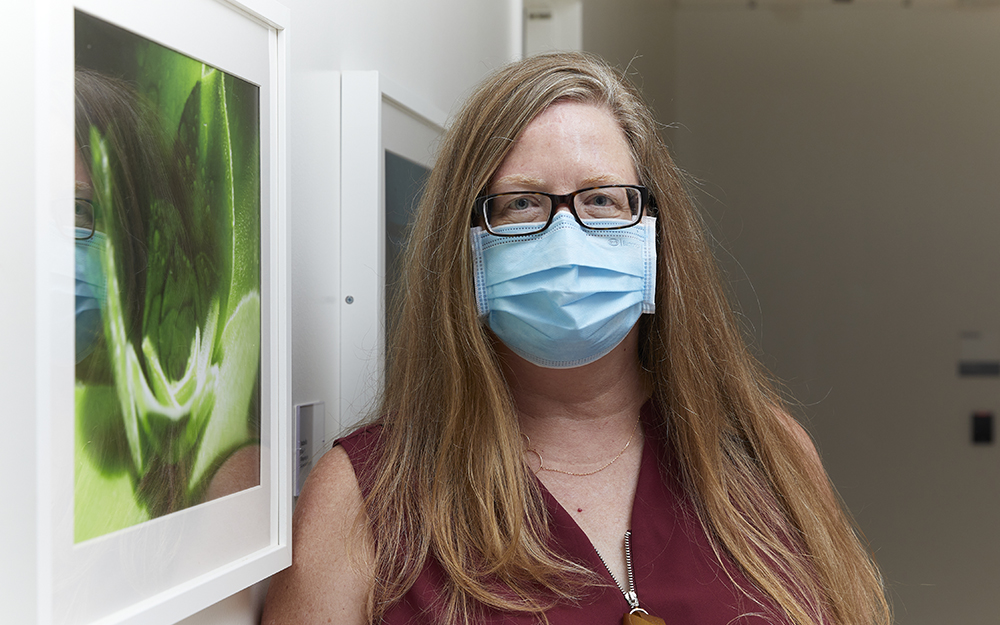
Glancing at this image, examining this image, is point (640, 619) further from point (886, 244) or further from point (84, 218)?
point (886, 244)

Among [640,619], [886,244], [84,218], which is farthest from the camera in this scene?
[886,244]

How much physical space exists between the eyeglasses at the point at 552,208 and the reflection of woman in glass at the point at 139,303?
44cm

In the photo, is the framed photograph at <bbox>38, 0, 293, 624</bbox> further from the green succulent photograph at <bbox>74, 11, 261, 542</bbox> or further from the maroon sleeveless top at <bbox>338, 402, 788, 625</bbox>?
the maroon sleeveless top at <bbox>338, 402, 788, 625</bbox>

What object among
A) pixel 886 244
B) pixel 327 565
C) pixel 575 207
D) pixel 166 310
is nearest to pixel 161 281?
pixel 166 310

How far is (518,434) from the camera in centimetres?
122

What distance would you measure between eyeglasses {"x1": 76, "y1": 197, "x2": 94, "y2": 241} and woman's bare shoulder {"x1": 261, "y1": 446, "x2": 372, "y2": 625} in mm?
560

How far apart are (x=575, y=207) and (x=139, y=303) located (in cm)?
62

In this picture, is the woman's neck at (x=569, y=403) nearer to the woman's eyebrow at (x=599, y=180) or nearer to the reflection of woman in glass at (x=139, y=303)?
the woman's eyebrow at (x=599, y=180)

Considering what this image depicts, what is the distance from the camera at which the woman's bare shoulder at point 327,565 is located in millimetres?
1060

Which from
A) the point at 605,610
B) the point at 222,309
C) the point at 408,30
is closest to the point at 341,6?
the point at 408,30

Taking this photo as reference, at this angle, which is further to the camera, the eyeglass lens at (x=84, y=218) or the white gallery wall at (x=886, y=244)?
the white gallery wall at (x=886, y=244)

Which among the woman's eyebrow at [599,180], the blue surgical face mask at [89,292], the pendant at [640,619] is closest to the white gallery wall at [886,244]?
the woman's eyebrow at [599,180]

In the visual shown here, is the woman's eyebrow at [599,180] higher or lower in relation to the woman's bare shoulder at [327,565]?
higher

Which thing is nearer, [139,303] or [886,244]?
[139,303]
